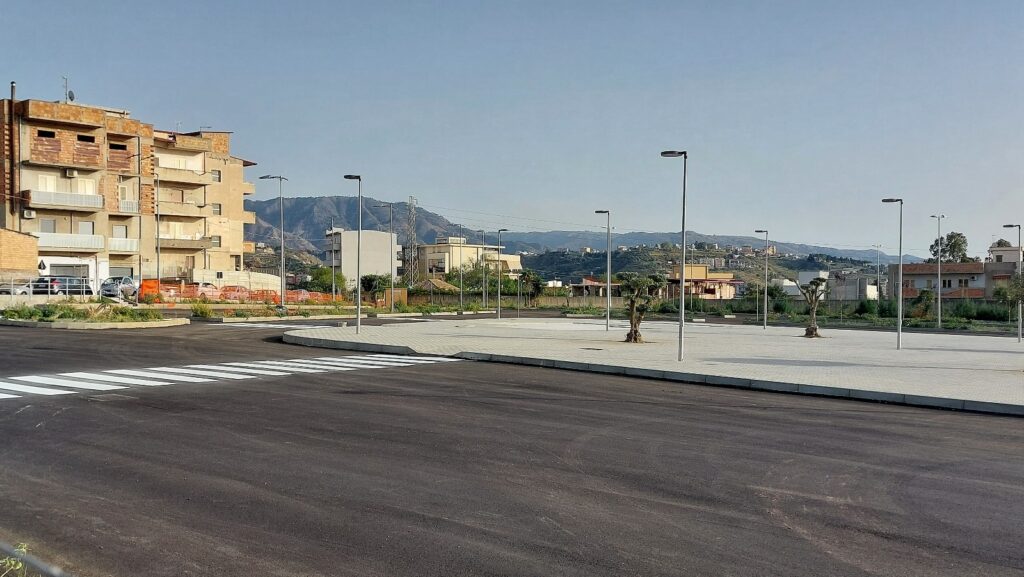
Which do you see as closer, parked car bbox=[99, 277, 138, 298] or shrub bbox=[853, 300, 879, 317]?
parked car bbox=[99, 277, 138, 298]

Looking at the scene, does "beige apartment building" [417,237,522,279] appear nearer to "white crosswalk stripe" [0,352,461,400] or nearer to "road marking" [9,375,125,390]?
"white crosswalk stripe" [0,352,461,400]

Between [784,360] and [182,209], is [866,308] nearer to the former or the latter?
[784,360]

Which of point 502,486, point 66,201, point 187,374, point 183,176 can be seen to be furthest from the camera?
point 183,176

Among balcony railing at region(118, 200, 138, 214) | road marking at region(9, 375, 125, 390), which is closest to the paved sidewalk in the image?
road marking at region(9, 375, 125, 390)

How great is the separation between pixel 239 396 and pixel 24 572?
9.08m

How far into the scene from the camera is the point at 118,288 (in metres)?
53.2

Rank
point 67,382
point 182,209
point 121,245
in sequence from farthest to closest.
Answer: point 182,209 < point 121,245 < point 67,382

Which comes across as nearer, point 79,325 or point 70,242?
point 79,325

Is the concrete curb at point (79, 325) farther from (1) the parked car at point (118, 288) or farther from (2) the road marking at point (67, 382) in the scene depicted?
(1) the parked car at point (118, 288)

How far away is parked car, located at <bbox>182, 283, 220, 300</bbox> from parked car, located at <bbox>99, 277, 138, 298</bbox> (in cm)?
341

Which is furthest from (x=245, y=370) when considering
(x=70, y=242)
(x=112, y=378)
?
(x=70, y=242)

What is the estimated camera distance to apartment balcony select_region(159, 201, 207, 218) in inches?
2970

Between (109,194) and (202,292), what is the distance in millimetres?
18976

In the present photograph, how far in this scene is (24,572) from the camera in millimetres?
4625
